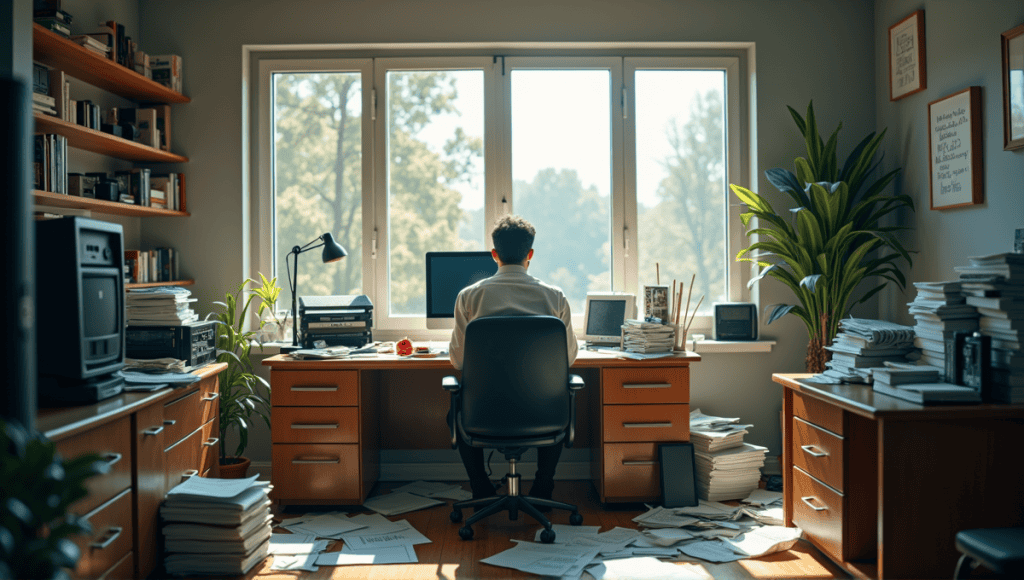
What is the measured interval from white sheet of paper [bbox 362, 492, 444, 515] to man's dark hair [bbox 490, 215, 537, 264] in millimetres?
1257

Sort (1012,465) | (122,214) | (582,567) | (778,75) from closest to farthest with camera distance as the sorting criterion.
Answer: (1012,465), (582,567), (122,214), (778,75)

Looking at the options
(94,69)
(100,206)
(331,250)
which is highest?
(94,69)

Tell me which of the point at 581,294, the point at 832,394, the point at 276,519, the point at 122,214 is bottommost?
the point at 276,519

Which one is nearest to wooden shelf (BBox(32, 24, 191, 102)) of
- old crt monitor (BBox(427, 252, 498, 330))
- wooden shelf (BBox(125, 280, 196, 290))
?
wooden shelf (BBox(125, 280, 196, 290))

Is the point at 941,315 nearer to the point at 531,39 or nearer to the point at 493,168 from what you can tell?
the point at 493,168

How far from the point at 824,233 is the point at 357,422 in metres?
2.45

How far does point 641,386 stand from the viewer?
3.04 m

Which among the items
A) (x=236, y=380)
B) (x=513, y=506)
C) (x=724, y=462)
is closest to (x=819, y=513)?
(x=724, y=462)

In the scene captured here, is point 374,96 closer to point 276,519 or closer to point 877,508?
point 276,519

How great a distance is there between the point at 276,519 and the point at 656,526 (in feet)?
5.52

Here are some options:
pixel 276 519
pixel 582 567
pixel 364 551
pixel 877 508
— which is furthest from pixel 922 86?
pixel 276 519

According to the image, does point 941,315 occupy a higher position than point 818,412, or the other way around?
point 941,315

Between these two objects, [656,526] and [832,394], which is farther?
[656,526]

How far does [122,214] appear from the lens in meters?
3.42
